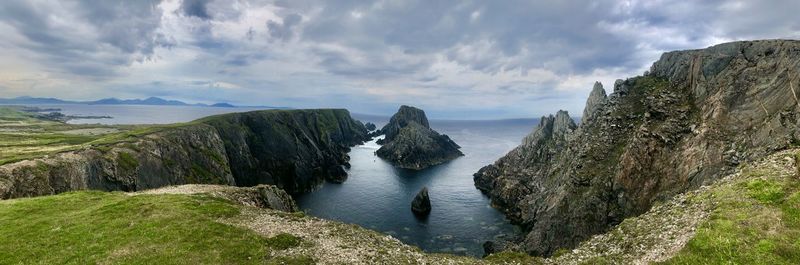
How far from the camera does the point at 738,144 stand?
1993 inches

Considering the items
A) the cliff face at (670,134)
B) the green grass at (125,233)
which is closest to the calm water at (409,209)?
the cliff face at (670,134)

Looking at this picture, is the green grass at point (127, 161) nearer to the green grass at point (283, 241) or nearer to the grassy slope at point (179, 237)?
the grassy slope at point (179, 237)

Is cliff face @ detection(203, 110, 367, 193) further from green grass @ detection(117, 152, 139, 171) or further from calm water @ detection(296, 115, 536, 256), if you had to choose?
green grass @ detection(117, 152, 139, 171)

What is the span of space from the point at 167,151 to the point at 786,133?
110 metres

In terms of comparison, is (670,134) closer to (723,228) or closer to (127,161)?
(723,228)

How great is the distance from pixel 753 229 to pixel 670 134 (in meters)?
41.1

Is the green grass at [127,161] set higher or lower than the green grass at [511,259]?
higher

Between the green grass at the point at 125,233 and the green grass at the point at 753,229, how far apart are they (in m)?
30.9

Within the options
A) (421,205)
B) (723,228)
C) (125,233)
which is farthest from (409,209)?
(723,228)

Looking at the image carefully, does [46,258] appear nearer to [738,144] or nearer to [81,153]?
[81,153]

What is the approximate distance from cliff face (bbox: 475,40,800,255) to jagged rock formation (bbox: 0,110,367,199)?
250 feet

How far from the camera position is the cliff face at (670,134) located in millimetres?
50562

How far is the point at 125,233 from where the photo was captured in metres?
32.2

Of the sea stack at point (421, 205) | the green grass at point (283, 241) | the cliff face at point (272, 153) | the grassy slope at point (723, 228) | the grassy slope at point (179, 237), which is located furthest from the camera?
the cliff face at point (272, 153)
